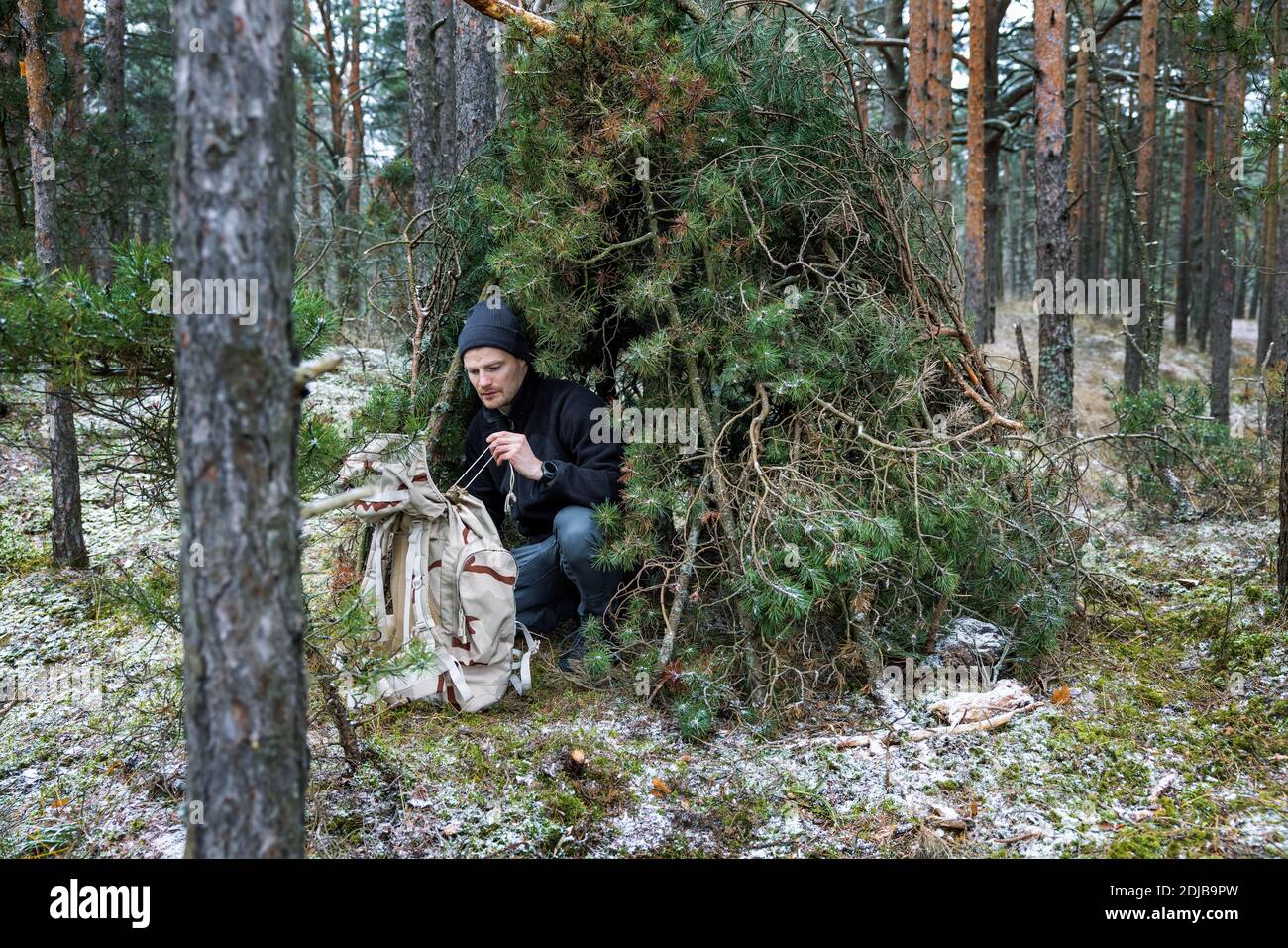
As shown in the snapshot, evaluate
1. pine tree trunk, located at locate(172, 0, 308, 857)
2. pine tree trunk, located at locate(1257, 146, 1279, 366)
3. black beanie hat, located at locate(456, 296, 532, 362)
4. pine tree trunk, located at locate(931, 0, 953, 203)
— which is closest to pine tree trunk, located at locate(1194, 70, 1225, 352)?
pine tree trunk, located at locate(1257, 146, 1279, 366)

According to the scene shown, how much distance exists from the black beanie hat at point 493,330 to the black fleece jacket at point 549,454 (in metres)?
0.20

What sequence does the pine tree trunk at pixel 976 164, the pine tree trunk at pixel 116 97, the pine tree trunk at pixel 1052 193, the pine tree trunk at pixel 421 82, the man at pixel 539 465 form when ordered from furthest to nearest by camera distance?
1. the pine tree trunk at pixel 976 164
2. the pine tree trunk at pixel 421 82
3. the pine tree trunk at pixel 1052 193
4. the pine tree trunk at pixel 116 97
5. the man at pixel 539 465

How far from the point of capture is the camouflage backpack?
3.32 metres

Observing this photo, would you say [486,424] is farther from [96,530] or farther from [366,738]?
[96,530]

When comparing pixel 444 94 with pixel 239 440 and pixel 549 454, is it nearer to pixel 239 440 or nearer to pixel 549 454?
pixel 549 454

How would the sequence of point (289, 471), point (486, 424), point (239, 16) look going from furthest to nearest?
point (486, 424) → point (289, 471) → point (239, 16)

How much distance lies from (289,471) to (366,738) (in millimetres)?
1808

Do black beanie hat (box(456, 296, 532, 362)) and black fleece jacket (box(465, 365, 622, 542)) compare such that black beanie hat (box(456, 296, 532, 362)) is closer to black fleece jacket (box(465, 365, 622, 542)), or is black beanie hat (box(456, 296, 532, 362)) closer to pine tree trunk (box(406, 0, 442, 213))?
black fleece jacket (box(465, 365, 622, 542))

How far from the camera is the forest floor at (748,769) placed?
8.29 ft

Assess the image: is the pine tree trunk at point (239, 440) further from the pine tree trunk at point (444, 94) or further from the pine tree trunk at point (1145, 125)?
the pine tree trunk at point (1145, 125)

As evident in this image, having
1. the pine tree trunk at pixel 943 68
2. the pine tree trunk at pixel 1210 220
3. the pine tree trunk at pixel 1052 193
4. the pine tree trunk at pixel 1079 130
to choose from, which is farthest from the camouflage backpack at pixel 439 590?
the pine tree trunk at pixel 1079 130
